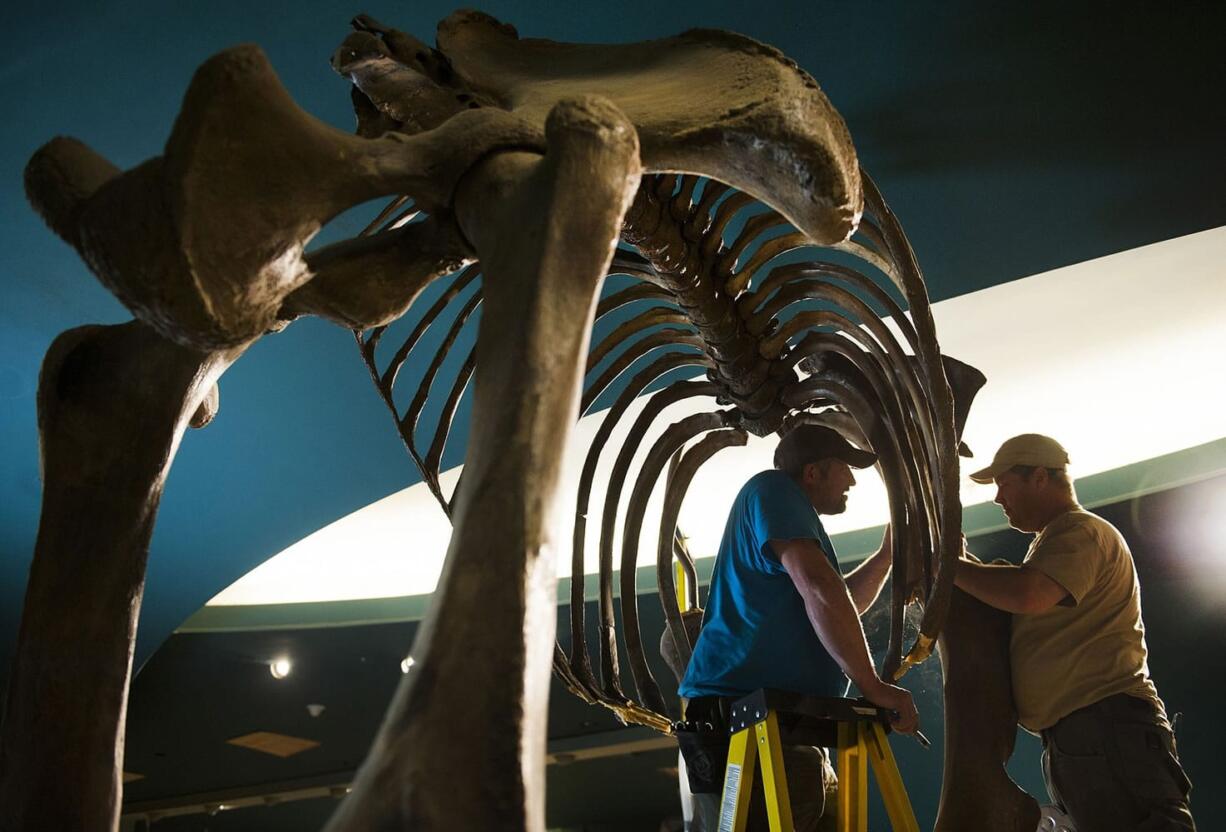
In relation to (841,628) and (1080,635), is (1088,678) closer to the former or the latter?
(1080,635)

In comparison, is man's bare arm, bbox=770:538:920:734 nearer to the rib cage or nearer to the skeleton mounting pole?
the rib cage

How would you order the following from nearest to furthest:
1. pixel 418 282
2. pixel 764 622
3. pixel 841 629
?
pixel 418 282, pixel 841 629, pixel 764 622

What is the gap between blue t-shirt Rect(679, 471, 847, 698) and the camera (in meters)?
2.05

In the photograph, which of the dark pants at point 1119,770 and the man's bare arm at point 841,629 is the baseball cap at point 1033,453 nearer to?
the dark pants at point 1119,770

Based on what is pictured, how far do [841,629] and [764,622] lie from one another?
21 cm

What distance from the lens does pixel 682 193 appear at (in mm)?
2080

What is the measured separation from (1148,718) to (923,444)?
2.46 ft

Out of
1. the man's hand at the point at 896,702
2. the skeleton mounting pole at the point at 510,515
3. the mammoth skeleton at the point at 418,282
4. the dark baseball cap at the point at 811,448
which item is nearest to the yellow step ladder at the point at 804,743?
the man's hand at the point at 896,702

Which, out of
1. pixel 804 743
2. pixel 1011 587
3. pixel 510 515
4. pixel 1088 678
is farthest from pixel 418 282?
pixel 1088 678

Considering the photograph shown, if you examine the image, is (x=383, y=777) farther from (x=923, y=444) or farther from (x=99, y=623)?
(x=923, y=444)

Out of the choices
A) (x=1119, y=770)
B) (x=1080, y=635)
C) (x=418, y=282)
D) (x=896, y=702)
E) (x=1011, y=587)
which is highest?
(x=418, y=282)

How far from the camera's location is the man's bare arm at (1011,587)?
2.20m

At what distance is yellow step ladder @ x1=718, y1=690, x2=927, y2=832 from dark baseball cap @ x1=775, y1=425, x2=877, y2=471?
0.62 metres

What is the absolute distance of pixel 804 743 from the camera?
194 cm
